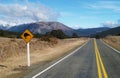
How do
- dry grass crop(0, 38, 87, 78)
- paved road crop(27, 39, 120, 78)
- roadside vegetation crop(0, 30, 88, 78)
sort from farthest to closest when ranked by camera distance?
roadside vegetation crop(0, 30, 88, 78) < dry grass crop(0, 38, 87, 78) < paved road crop(27, 39, 120, 78)

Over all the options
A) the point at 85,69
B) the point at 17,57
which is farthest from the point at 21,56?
the point at 85,69

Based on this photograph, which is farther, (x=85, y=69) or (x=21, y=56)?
(x=21, y=56)

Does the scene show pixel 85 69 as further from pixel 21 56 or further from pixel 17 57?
pixel 21 56

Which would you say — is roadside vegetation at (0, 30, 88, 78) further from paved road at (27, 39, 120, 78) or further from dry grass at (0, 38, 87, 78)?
paved road at (27, 39, 120, 78)

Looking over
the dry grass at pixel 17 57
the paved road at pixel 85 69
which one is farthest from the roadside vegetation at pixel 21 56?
the paved road at pixel 85 69

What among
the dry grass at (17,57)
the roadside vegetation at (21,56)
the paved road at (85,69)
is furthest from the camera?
the roadside vegetation at (21,56)

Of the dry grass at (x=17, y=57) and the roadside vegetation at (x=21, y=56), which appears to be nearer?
the dry grass at (x=17, y=57)

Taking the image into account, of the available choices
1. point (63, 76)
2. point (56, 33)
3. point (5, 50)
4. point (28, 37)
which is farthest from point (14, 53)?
point (56, 33)

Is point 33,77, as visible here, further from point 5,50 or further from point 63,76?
point 5,50

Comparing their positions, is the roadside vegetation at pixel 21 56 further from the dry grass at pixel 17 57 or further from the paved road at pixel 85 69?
the paved road at pixel 85 69

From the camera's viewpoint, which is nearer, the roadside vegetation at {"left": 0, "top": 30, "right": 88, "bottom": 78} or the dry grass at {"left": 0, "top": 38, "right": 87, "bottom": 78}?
the dry grass at {"left": 0, "top": 38, "right": 87, "bottom": 78}

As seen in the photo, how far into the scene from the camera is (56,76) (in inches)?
531

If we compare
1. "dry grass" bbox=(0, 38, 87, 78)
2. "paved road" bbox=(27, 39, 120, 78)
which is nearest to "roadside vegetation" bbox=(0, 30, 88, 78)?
"dry grass" bbox=(0, 38, 87, 78)

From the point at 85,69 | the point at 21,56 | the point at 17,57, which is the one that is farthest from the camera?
the point at 21,56
